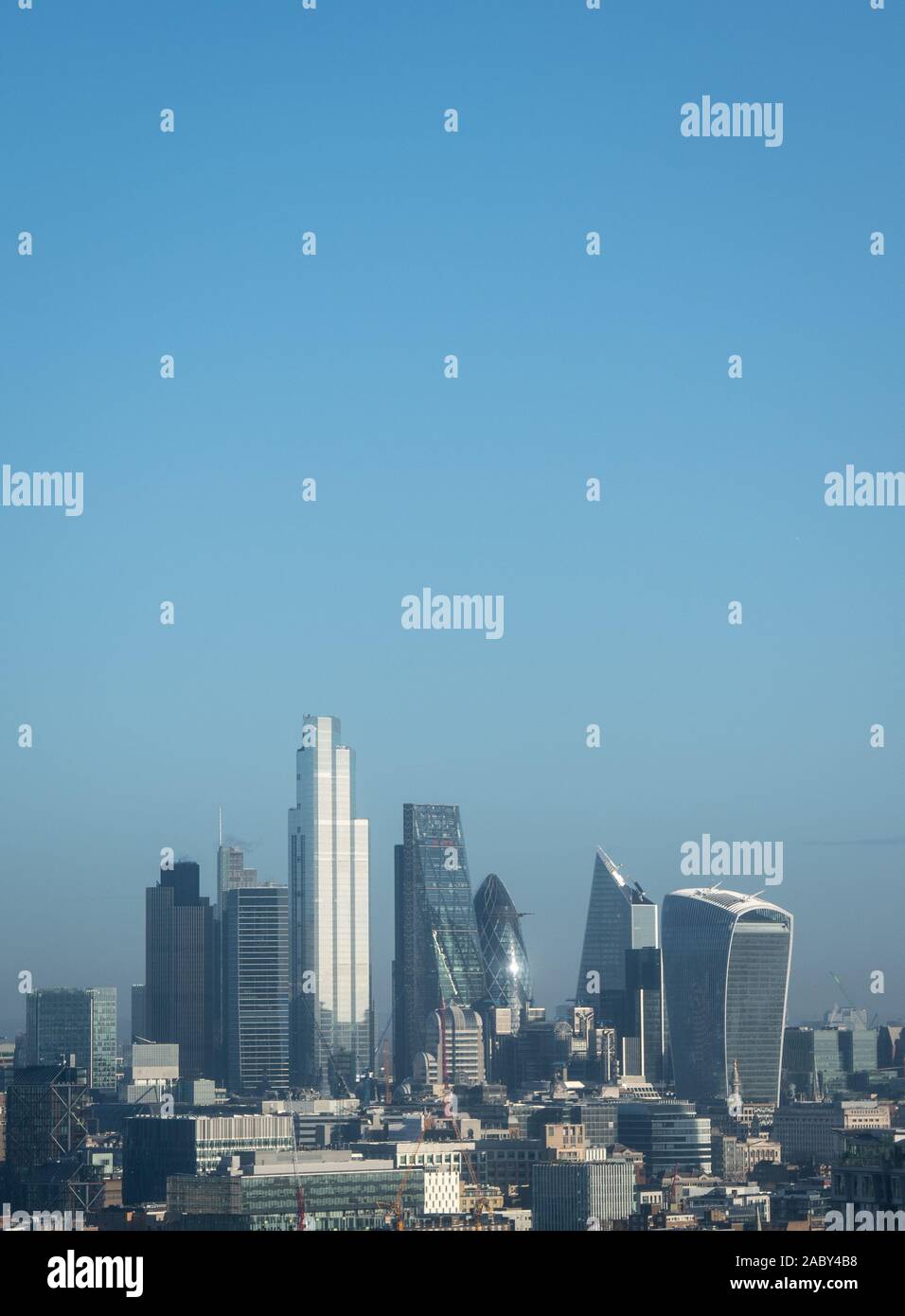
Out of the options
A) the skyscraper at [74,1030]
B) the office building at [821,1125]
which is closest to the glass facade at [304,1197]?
the office building at [821,1125]

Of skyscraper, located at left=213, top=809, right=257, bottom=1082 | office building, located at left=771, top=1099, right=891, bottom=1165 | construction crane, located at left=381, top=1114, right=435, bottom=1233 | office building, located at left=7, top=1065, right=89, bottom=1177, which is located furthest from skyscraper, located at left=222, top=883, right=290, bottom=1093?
construction crane, located at left=381, top=1114, right=435, bottom=1233

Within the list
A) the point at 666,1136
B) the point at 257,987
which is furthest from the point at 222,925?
the point at 666,1136

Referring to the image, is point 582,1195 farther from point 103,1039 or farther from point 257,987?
point 257,987

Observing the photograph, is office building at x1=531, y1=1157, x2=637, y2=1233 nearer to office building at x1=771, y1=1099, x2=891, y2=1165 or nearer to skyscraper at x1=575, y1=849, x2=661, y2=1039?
office building at x1=771, y1=1099, x2=891, y2=1165
